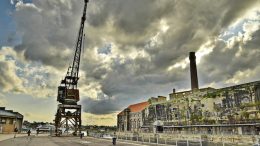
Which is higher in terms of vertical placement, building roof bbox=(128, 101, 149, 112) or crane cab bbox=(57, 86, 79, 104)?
crane cab bbox=(57, 86, 79, 104)

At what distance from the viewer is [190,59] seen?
89.1 meters

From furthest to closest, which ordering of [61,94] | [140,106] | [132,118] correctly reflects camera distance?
[140,106]
[132,118]
[61,94]

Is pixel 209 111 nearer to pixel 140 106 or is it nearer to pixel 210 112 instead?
pixel 210 112

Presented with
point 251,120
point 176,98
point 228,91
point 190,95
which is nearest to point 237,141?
point 251,120

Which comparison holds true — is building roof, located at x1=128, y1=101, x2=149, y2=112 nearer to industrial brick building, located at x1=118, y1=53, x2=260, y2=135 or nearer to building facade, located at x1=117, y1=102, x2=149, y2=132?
building facade, located at x1=117, y1=102, x2=149, y2=132

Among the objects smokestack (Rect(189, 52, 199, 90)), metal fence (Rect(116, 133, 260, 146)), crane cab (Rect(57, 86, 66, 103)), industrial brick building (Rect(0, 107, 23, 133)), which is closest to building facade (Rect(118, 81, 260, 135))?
smokestack (Rect(189, 52, 199, 90))

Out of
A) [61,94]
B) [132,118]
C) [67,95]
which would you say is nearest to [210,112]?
[67,95]

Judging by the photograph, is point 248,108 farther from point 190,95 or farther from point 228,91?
point 190,95

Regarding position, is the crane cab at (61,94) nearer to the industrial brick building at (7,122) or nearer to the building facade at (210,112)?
the industrial brick building at (7,122)

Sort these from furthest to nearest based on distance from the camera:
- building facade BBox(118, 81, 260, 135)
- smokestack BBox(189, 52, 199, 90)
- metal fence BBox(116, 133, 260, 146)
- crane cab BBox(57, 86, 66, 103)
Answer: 1. smokestack BBox(189, 52, 199, 90)
2. crane cab BBox(57, 86, 66, 103)
3. building facade BBox(118, 81, 260, 135)
4. metal fence BBox(116, 133, 260, 146)

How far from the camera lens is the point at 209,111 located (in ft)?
234

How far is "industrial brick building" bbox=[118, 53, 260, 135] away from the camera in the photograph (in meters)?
59.8

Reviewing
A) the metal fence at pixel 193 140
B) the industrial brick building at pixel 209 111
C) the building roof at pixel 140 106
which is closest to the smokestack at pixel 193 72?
the industrial brick building at pixel 209 111

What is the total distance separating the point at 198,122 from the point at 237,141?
33.3 metres
